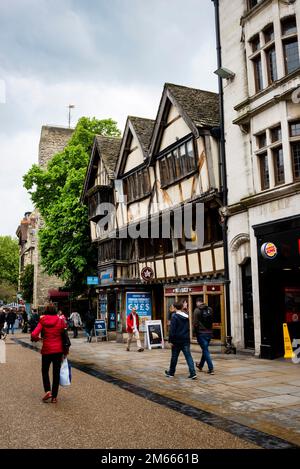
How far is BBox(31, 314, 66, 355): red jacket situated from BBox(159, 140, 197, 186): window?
1083 centimetres

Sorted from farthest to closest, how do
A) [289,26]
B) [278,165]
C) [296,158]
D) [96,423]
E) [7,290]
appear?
[7,290] < [278,165] < [289,26] < [296,158] < [96,423]

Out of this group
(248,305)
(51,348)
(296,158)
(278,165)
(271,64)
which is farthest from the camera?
(248,305)

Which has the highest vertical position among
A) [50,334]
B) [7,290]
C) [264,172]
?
[264,172]

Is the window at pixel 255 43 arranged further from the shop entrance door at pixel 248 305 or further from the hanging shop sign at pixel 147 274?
the hanging shop sign at pixel 147 274

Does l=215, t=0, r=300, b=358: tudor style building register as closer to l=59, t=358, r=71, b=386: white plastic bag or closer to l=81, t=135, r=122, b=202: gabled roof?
l=59, t=358, r=71, b=386: white plastic bag

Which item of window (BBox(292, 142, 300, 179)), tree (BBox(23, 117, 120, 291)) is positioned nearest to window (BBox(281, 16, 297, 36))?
window (BBox(292, 142, 300, 179))

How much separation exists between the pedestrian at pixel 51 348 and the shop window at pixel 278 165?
8779 millimetres

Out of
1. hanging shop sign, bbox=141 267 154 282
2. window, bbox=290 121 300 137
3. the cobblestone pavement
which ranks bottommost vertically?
the cobblestone pavement

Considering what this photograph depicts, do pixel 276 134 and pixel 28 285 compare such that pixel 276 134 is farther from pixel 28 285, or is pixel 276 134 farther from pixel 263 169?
pixel 28 285

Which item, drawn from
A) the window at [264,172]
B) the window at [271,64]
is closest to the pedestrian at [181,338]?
the window at [264,172]

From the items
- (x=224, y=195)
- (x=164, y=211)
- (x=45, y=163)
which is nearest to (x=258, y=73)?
(x=224, y=195)

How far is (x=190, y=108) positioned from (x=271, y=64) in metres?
4.28

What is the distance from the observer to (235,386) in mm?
9719

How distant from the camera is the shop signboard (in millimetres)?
17984
